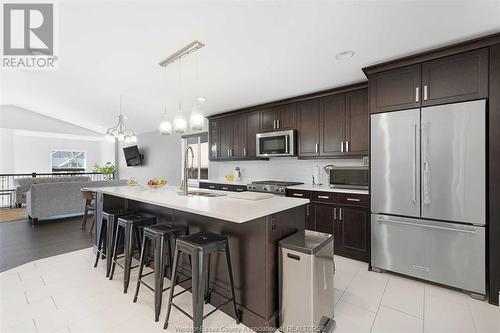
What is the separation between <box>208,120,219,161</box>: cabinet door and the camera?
210 inches

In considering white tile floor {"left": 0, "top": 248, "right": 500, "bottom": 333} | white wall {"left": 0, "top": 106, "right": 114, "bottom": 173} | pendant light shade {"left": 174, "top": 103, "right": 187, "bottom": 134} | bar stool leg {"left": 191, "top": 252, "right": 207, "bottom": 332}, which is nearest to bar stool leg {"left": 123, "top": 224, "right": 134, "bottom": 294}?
white tile floor {"left": 0, "top": 248, "right": 500, "bottom": 333}

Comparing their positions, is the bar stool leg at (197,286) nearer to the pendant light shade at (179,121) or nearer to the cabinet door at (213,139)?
the pendant light shade at (179,121)

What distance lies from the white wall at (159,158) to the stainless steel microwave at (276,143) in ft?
11.0

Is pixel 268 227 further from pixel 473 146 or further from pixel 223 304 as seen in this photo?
pixel 473 146

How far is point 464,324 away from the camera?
1.89 m

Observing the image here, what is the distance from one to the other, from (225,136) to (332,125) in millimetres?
2365

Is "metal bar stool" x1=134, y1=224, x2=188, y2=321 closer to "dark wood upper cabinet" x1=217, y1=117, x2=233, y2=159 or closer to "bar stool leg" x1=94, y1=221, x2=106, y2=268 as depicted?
"bar stool leg" x1=94, y1=221, x2=106, y2=268

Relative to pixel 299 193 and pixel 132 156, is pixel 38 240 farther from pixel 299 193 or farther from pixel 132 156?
pixel 132 156

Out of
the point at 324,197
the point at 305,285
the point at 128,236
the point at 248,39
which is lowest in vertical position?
the point at 305,285

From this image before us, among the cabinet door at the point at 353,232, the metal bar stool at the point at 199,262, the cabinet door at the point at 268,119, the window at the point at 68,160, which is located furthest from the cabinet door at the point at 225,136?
the window at the point at 68,160

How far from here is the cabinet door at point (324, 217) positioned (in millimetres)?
3258

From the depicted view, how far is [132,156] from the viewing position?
836cm

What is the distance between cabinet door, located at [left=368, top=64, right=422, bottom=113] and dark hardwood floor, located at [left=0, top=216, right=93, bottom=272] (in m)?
4.66

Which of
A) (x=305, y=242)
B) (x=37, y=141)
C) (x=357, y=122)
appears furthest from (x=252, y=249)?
(x=37, y=141)
